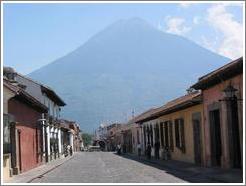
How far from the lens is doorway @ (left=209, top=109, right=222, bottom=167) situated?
25.9 metres

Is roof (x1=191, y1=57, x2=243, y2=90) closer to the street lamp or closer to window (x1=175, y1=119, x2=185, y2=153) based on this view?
the street lamp

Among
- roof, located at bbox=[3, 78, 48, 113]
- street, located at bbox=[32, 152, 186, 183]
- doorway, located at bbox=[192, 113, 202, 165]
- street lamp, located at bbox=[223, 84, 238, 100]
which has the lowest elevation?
street, located at bbox=[32, 152, 186, 183]

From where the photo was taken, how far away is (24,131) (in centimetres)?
2914

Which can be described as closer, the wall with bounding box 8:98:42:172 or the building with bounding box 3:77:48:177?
the building with bounding box 3:77:48:177

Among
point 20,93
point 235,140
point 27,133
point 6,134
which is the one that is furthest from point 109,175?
point 27,133

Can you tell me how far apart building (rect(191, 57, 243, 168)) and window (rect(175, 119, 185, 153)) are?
6.62m

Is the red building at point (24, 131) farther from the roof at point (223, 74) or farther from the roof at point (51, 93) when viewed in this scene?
the roof at point (223, 74)

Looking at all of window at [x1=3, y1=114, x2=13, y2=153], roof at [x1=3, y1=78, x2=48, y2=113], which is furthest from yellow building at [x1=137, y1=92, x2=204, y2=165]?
window at [x1=3, y1=114, x2=13, y2=153]

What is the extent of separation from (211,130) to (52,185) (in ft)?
34.3

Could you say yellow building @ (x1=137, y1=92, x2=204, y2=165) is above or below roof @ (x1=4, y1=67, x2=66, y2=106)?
below

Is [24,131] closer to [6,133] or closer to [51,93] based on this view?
[6,133]

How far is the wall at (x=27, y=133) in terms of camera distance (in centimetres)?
2638

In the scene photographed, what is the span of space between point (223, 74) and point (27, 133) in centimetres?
1193

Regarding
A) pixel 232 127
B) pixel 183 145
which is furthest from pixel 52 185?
pixel 183 145
